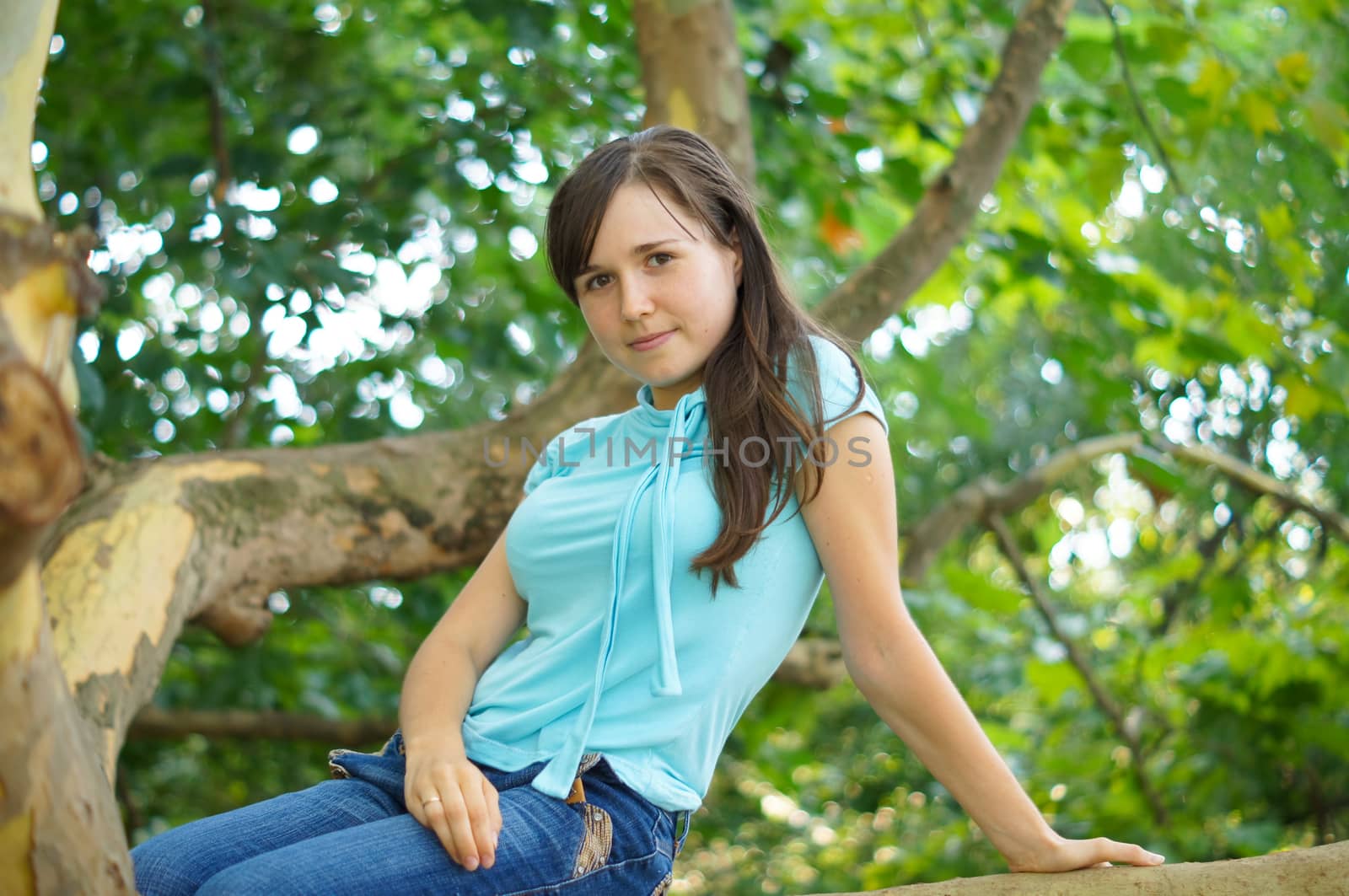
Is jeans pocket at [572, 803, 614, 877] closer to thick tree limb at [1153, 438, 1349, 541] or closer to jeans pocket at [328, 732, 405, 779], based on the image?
jeans pocket at [328, 732, 405, 779]

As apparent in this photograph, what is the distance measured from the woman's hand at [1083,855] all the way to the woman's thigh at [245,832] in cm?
77

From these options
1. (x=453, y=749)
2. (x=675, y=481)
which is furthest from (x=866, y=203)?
(x=453, y=749)

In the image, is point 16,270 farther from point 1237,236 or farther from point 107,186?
point 1237,236

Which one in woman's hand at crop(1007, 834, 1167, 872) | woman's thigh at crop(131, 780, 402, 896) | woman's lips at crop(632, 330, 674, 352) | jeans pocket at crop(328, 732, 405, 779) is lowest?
jeans pocket at crop(328, 732, 405, 779)

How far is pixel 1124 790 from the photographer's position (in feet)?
12.1

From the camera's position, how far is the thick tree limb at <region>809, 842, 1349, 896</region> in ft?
4.36

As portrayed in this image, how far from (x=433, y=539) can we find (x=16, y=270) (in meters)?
1.85

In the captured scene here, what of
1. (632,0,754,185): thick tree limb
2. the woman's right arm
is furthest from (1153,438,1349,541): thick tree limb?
the woman's right arm

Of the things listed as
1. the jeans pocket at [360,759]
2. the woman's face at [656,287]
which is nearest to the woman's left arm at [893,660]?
the woman's face at [656,287]

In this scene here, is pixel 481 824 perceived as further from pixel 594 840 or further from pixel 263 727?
pixel 263 727

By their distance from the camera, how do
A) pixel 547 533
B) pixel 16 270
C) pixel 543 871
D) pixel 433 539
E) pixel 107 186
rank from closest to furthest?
pixel 16 270, pixel 543 871, pixel 547 533, pixel 433 539, pixel 107 186

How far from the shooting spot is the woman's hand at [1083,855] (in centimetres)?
139

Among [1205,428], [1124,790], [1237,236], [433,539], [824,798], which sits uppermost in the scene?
[1237,236]

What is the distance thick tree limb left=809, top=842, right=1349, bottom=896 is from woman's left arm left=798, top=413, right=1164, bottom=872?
0.16 ft
